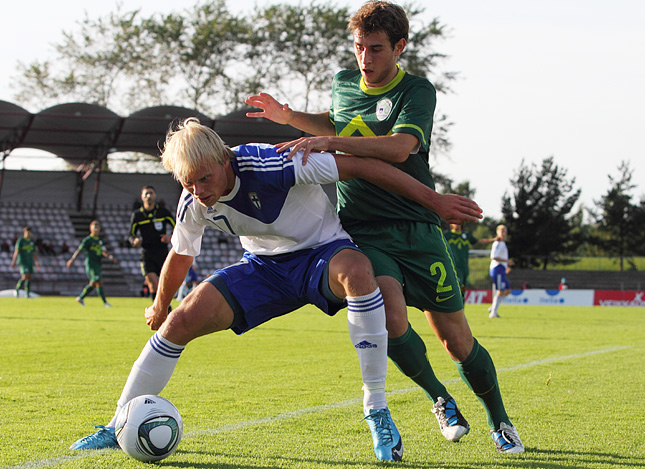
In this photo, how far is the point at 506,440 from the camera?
394 cm

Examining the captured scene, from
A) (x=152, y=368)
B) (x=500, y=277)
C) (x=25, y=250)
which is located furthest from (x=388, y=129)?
(x=25, y=250)

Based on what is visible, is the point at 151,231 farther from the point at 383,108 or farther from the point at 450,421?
the point at 450,421

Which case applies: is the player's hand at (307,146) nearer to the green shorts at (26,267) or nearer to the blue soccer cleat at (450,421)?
the blue soccer cleat at (450,421)

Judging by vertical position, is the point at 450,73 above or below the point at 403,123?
above

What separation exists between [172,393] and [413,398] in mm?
1771

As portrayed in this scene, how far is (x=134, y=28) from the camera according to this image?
45031mm

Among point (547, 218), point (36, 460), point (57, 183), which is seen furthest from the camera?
point (547, 218)

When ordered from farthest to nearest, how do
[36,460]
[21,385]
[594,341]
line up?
[594,341], [21,385], [36,460]

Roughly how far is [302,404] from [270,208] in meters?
1.99

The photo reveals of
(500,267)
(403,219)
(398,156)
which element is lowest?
(500,267)

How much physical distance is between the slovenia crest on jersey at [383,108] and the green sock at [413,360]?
3.71 feet

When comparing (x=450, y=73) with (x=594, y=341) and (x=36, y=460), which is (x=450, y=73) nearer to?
(x=594, y=341)

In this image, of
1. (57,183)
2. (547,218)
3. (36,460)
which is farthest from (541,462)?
(547,218)

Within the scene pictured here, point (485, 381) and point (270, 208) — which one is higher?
point (270, 208)
